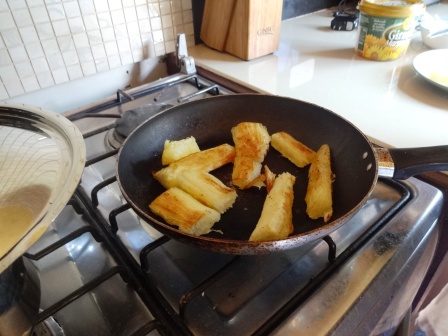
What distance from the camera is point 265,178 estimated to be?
64 centimetres

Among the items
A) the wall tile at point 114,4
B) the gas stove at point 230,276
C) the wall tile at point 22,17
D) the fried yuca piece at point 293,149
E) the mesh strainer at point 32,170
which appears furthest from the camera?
the wall tile at point 114,4

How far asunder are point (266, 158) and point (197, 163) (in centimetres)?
15

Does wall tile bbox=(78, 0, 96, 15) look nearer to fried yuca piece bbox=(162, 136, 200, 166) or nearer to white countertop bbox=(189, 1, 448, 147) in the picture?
white countertop bbox=(189, 1, 448, 147)

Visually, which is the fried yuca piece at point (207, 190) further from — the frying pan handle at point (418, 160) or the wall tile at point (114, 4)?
the wall tile at point (114, 4)

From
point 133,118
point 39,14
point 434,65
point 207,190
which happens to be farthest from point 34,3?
point 434,65

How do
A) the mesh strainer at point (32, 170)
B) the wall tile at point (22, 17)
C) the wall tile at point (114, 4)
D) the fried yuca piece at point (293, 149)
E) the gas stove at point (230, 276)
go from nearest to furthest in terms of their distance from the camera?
1. the mesh strainer at point (32, 170)
2. the gas stove at point (230, 276)
3. the fried yuca piece at point (293, 149)
4. the wall tile at point (22, 17)
5. the wall tile at point (114, 4)

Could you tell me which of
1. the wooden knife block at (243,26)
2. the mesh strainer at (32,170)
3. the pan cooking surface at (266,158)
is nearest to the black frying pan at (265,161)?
the pan cooking surface at (266,158)

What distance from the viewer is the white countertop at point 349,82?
742mm

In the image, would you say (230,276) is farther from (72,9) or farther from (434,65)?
(434,65)

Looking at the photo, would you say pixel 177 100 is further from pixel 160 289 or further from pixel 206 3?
pixel 160 289

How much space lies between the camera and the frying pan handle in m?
0.52

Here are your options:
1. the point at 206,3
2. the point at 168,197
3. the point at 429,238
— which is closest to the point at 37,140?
the point at 168,197

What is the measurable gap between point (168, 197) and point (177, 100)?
427 mm

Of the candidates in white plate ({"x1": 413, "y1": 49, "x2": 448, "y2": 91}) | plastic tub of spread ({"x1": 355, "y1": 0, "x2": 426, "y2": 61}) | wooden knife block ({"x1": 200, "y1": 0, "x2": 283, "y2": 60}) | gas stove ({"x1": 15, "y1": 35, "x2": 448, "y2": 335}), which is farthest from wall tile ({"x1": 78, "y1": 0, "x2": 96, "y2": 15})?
white plate ({"x1": 413, "y1": 49, "x2": 448, "y2": 91})
